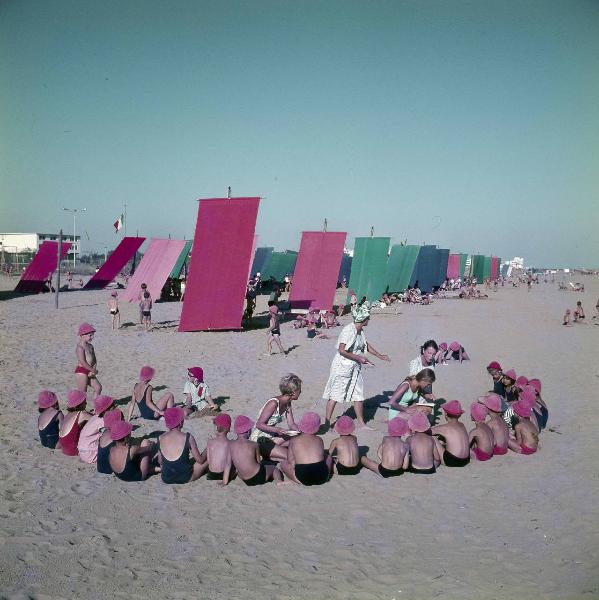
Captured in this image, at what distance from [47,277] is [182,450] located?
24.1 metres

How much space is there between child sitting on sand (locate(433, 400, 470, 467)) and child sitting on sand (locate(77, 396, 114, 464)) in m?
3.31

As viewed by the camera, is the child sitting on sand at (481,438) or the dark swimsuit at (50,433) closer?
the child sitting on sand at (481,438)

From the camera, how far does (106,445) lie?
15.9 feet

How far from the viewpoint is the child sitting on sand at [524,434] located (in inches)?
221

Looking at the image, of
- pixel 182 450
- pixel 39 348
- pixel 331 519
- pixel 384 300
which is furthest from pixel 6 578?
pixel 384 300

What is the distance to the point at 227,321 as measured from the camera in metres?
14.1

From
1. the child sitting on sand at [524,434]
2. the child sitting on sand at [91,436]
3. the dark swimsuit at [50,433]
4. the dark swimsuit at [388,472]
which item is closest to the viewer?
the dark swimsuit at [388,472]

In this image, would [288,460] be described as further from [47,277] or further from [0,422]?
[47,277]

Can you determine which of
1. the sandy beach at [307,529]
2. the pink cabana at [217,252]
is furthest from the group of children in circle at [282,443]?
the pink cabana at [217,252]

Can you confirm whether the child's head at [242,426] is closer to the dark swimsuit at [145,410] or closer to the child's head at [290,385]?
the child's head at [290,385]

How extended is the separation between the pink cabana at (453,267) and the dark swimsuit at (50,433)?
4191 cm

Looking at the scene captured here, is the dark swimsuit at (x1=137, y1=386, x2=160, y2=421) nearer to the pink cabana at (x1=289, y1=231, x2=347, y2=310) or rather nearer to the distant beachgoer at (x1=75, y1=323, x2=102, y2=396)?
the distant beachgoer at (x1=75, y1=323, x2=102, y2=396)

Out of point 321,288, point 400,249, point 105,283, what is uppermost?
point 400,249

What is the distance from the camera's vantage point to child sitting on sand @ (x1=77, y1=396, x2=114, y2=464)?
5129 mm
